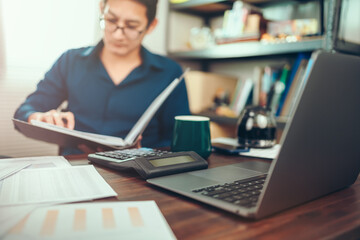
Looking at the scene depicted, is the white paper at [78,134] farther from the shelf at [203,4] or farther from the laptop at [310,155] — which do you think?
the shelf at [203,4]

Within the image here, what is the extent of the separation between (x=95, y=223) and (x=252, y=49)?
65.9 inches

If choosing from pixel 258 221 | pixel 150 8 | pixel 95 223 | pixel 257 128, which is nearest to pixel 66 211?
pixel 95 223

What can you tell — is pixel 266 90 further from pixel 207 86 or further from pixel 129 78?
pixel 129 78

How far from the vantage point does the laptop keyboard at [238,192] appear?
1.59ft

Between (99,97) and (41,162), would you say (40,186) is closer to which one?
(41,162)

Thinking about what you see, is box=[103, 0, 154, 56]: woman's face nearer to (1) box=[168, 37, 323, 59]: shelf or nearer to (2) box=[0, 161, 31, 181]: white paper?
(1) box=[168, 37, 323, 59]: shelf

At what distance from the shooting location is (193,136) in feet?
2.77

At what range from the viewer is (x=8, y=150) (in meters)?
1.37

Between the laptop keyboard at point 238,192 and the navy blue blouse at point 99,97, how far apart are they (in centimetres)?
85

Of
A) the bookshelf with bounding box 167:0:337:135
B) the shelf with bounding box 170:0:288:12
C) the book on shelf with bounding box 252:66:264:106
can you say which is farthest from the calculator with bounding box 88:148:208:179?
the shelf with bounding box 170:0:288:12

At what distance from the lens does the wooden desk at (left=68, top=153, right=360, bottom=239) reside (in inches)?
16.2

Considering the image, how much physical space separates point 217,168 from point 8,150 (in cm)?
103

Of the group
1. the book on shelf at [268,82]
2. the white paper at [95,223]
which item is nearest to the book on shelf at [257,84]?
the book on shelf at [268,82]

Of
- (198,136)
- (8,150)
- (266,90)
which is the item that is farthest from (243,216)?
(266,90)
